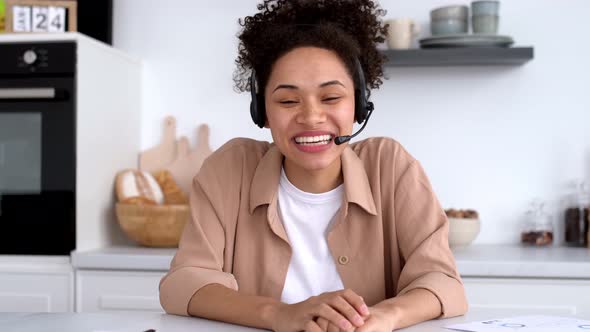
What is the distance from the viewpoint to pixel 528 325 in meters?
1.23

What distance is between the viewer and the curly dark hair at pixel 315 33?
157 centimetres

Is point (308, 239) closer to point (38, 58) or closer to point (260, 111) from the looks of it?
point (260, 111)

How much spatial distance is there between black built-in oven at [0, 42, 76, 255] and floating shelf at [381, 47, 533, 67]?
1076 mm

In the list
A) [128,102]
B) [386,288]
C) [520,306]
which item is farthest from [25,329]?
[128,102]

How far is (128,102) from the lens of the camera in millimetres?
2838

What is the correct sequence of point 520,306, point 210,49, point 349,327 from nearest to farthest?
point 349,327
point 520,306
point 210,49

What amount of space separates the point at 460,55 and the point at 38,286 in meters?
1.57

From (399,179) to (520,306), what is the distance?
90cm

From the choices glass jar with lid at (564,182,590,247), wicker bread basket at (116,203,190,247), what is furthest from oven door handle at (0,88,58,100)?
glass jar with lid at (564,182,590,247)

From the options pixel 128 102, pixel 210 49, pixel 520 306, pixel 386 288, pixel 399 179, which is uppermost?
pixel 210 49

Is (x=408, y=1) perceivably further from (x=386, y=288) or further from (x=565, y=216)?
(x=386, y=288)

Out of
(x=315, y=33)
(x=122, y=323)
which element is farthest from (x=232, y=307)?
(x=315, y=33)

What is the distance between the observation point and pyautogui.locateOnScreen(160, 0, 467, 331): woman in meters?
1.50

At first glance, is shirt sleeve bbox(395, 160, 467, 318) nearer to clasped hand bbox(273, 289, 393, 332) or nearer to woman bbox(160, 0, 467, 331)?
woman bbox(160, 0, 467, 331)
